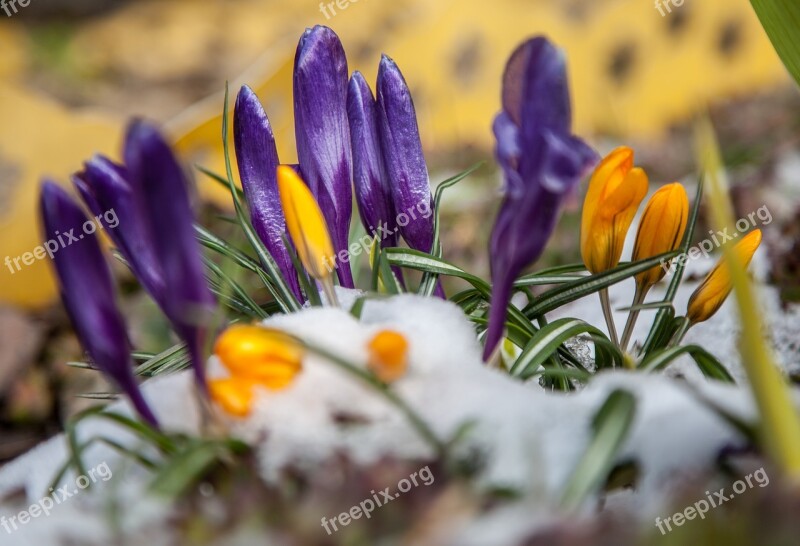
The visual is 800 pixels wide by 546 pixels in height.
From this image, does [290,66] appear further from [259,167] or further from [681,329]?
[681,329]

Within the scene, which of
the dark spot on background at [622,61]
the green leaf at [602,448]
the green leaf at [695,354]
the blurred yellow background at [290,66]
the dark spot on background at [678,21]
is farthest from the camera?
the dark spot on background at [622,61]

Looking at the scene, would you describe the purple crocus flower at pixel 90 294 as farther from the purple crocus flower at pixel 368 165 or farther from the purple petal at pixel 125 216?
the purple crocus flower at pixel 368 165

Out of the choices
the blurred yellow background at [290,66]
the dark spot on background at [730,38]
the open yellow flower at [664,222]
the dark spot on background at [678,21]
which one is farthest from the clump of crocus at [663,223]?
the dark spot on background at [730,38]

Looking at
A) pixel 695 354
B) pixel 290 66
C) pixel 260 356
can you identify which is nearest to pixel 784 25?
pixel 695 354

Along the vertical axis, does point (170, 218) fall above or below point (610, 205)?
above

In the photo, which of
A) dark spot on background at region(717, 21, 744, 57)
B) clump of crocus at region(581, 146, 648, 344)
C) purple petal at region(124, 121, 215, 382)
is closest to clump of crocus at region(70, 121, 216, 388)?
purple petal at region(124, 121, 215, 382)

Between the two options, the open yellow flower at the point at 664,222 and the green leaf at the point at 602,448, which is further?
the open yellow flower at the point at 664,222

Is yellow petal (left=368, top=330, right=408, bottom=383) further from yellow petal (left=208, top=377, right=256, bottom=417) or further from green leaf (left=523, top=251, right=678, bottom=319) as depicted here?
green leaf (left=523, top=251, right=678, bottom=319)
